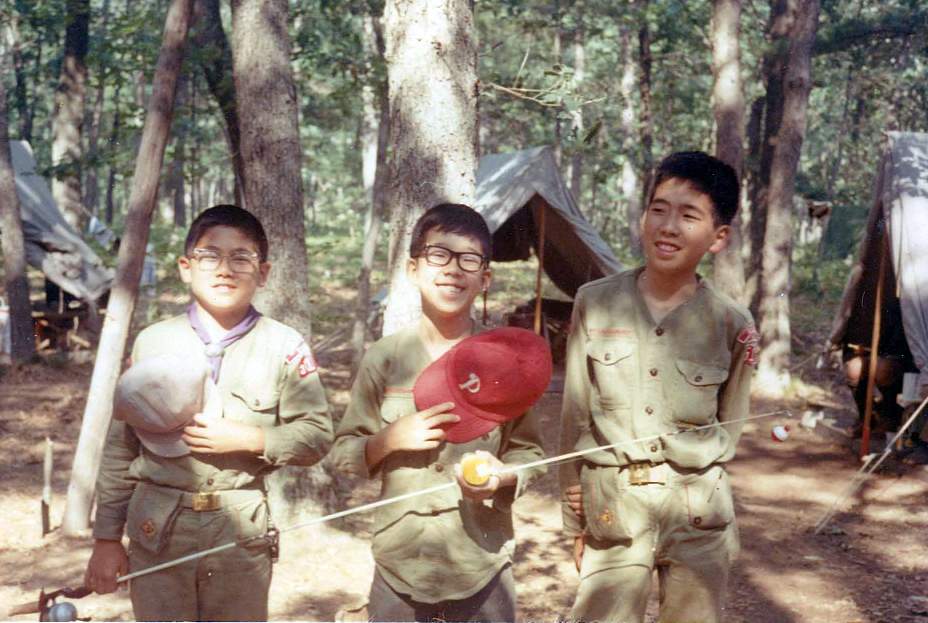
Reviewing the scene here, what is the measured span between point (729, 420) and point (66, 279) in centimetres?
1198

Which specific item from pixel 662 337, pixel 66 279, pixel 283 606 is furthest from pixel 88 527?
pixel 66 279

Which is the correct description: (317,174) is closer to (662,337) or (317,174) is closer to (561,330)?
(561,330)

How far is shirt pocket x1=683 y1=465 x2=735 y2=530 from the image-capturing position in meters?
2.85

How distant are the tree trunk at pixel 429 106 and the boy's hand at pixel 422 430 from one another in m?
1.69

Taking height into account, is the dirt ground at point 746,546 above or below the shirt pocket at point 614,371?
below

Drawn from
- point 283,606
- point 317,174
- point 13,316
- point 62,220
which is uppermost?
point 317,174

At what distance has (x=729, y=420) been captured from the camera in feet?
9.82

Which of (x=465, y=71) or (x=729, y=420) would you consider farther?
(x=465, y=71)

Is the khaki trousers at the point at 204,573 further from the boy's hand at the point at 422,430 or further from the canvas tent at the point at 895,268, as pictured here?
the canvas tent at the point at 895,268

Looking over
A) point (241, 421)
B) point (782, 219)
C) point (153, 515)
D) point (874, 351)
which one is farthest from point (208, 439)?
point (782, 219)

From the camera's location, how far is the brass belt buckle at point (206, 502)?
2688 mm

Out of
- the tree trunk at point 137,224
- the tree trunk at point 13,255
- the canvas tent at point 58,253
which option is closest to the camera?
the tree trunk at point 137,224

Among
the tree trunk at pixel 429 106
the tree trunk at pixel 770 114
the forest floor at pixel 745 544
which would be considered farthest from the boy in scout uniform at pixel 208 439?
the tree trunk at pixel 770 114

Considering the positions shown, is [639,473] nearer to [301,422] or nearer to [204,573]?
[301,422]
